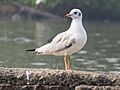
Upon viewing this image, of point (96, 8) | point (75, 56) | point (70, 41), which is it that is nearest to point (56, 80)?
point (70, 41)

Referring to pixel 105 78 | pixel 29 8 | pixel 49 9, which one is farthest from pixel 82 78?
pixel 49 9

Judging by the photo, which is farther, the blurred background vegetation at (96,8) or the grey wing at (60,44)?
the blurred background vegetation at (96,8)

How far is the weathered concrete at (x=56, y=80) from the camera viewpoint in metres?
8.54

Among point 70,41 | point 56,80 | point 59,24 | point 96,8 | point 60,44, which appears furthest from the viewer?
point 96,8

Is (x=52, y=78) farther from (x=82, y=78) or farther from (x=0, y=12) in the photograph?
(x=0, y=12)

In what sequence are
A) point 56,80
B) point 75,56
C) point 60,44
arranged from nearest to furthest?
point 56,80 < point 60,44 < point 75,56

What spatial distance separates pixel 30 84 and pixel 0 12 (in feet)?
147

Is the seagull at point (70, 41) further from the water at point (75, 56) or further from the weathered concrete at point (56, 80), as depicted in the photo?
the water at point (75, 56)

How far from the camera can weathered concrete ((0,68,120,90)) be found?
8.54 meters

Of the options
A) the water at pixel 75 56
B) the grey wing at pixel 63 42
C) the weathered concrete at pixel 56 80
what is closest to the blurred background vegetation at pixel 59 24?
the water at pixel 75 56

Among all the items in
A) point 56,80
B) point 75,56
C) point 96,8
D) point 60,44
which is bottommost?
point 56,80

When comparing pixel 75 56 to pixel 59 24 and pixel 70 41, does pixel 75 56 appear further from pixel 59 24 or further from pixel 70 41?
pixel 59 24

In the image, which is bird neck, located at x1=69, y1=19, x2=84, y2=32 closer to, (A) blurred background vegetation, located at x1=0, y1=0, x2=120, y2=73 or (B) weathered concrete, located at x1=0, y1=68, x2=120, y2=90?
(B) weathered concrete, located at x1=0, y1=68, x2=120, y2=90

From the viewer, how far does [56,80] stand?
8.59 metres
